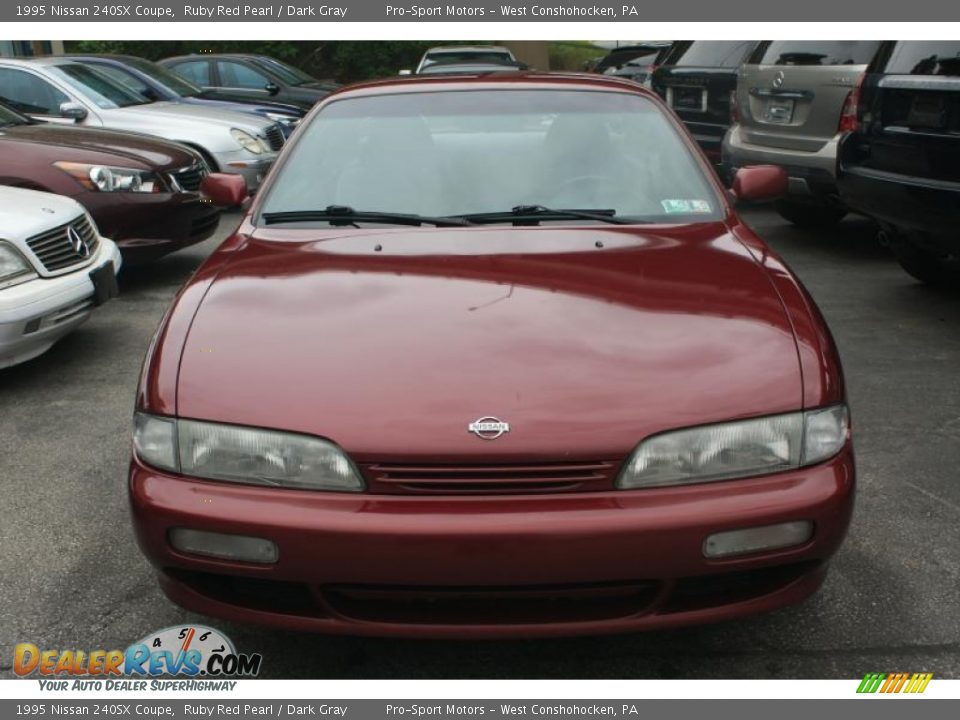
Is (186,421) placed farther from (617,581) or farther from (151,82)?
(151,82)

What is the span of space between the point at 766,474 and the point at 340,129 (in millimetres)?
2100

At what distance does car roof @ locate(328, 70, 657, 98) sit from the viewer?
12.8ft

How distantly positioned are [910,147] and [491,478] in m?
4.10

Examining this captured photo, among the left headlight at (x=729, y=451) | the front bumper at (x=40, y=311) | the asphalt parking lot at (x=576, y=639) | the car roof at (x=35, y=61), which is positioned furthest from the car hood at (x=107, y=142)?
the left headlight at (x=729, y=451)

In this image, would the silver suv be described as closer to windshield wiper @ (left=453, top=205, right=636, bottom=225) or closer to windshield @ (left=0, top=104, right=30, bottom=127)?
windshield wiper @ (left=453, top=205, right=636, bottom=225)

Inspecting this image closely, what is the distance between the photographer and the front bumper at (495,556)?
2.26m

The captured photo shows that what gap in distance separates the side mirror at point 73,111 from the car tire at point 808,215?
19.2 ft

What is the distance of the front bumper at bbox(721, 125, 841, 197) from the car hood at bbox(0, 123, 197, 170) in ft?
13.5

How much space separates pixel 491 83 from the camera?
3.91m

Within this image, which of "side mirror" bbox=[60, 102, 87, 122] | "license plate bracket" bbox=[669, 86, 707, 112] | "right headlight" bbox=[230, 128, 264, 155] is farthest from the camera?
"right headlight" bbox=[230, 128, 264, 155]

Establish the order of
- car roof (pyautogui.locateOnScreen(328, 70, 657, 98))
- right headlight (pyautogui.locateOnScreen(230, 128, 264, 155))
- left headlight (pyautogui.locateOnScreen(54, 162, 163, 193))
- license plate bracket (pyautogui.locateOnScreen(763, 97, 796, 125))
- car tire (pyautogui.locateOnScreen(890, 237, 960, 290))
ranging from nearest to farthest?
car roof (pyautogui.locateOnScreen(328, 70, 657, 98)) → car tire (pyautogui.locateOnScreen(890, 237, 960, 290)) → left headlight (pyautogui.locateOnScreen(54, 162, 163, 193)) → license plate bracket (pyautogui.locateOnScreen(763, 97, 796, 125)) → right headlight (pyautogui.locateOnScreen(230, 128, 264, 155))

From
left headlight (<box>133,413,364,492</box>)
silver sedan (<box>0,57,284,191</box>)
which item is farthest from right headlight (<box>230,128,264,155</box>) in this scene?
left headlight (<box>133,413,364,492</box>)

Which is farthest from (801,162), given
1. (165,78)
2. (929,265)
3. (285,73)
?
(285,73)
